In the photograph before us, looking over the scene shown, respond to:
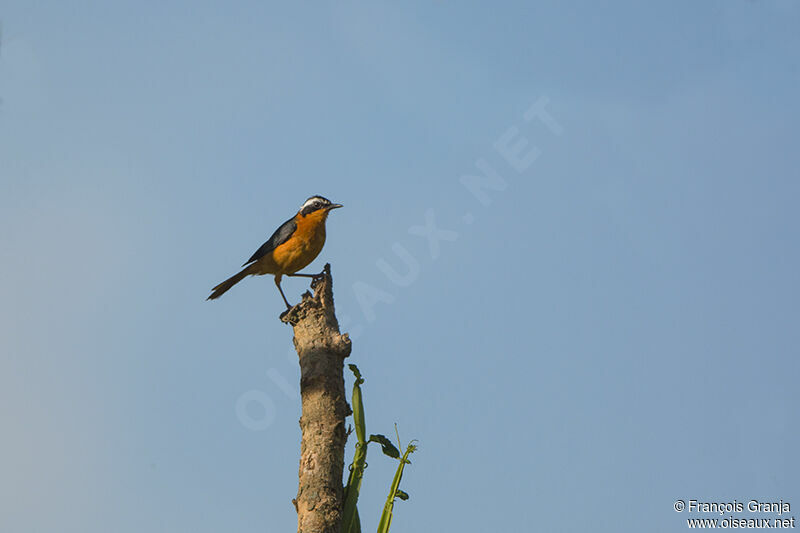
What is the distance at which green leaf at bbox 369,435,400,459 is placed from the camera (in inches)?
250

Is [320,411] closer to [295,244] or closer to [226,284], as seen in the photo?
[295,244]

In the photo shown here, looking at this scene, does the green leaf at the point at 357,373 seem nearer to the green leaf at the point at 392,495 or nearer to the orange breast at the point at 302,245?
the green leaf at the point at 392,495

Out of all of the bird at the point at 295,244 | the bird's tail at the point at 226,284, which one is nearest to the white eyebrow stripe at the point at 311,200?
the bird at the point at 295,244

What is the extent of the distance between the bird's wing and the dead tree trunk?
2.18 metres

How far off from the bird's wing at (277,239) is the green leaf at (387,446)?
328 centimetres

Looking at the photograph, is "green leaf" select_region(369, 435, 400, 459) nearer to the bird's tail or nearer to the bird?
the bird

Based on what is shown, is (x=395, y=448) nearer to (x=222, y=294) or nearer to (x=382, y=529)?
(x=382, y=529)

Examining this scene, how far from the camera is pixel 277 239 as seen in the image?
8922 mm

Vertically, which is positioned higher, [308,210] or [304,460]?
[308,210]

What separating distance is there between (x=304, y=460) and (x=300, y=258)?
3.09 m

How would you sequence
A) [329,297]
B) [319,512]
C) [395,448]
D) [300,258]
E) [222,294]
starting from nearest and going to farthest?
[319,512], [395,448], [329,297], [300,258], [222,294]

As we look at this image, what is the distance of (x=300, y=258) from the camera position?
28.6 ft

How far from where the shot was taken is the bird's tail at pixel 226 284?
929 cm

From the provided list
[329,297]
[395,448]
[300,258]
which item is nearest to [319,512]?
[395,448]
